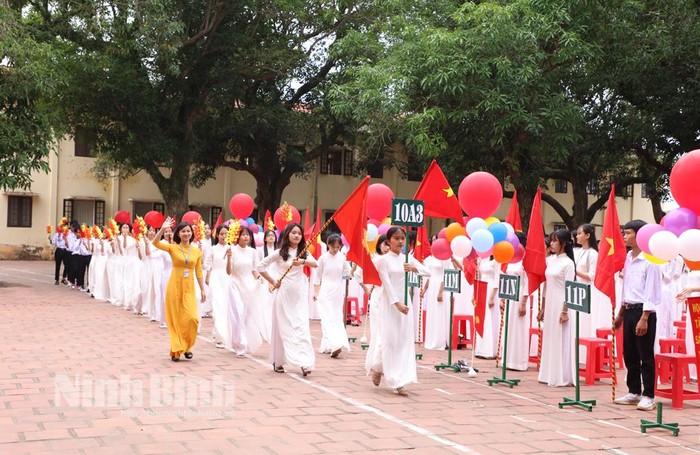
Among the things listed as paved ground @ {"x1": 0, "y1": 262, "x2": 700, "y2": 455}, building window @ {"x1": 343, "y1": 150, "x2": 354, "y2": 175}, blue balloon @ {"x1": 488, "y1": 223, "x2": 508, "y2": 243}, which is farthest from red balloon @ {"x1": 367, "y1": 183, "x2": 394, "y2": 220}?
building window @ {"x1": 343, "y1": 150, "x2": 354, "y2": 175}

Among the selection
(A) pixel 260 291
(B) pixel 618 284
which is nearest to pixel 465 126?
(B) pixel 618 284

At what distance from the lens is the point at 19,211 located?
34.2 meters

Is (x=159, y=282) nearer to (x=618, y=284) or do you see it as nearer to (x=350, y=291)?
(x=350, y=291)

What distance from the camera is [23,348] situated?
34.0ft

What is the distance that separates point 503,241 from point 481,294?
1.30m

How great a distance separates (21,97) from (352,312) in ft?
31.5

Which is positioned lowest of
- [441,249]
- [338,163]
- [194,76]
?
[441,249]

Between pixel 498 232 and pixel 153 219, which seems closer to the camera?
pixel 498 232

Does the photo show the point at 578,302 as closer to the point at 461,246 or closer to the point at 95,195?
the point at 461,246

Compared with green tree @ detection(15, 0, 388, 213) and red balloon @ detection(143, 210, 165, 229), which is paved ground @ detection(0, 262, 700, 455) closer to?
red balloon @ detection(143, 210, 165, 229)

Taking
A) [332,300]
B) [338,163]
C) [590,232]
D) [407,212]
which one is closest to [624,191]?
[338,163]

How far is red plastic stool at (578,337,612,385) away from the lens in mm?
9234

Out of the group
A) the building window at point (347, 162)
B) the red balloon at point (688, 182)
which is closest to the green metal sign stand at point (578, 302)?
the red balloon at point (688, 182)

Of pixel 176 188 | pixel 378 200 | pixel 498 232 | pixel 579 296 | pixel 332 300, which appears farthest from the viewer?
pixel 176 188
